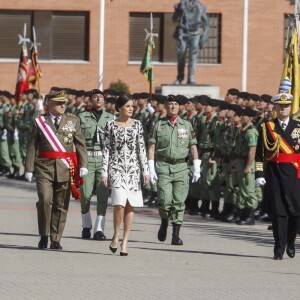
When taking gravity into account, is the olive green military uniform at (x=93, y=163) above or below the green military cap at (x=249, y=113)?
below

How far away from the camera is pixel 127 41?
163ft

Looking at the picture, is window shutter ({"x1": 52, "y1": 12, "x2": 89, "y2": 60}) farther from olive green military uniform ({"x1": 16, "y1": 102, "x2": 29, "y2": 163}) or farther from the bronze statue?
olive green military uniform ({"x1": 16, "y1": 102, "x2": 29, "y2": 163})

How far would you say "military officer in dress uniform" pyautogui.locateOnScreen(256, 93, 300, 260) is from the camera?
1548 centimetres

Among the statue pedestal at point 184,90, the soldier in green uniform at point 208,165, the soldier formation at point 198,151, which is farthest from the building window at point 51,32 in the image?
the soldier in green uniform at point 208,165

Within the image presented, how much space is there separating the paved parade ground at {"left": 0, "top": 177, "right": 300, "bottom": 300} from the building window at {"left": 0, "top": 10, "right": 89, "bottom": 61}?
29682 millimetres

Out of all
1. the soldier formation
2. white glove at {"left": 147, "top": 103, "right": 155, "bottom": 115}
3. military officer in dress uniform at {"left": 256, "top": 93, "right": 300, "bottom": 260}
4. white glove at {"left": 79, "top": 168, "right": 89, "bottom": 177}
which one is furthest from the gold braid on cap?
white glove at {"left": 147, "top": 103, "right": 155, "bottom": 115}

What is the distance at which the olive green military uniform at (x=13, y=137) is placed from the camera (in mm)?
31750

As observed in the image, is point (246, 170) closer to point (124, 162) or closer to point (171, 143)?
point (171, 143)

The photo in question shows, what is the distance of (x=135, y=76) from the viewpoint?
49.7 m

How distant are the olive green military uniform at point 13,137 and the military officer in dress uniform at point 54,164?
1536 centimetres

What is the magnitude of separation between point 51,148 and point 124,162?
1061 millimetres

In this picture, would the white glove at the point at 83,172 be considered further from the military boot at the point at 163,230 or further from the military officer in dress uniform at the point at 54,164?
the military boot at the point at 163,230

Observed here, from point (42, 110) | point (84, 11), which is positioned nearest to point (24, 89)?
point (42, 110)

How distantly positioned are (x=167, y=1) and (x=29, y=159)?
111ft
